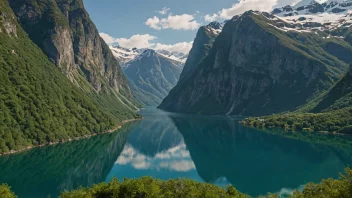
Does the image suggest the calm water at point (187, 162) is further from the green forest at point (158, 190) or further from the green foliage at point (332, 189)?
the green foliage at point (332, 189)

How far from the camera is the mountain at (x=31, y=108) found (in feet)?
438

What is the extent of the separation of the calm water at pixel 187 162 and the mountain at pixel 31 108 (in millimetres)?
8540

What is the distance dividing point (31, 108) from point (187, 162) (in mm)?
80569

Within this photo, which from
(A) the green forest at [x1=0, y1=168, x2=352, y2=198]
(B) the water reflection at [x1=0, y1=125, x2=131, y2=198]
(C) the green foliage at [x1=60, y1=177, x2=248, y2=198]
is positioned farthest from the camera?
(B) the water reflection at [x1=0, y1=125, x2=131, y2=198]

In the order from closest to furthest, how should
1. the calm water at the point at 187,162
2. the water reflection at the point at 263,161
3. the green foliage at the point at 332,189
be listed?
1. the green foliage at the point at 332,189
2. the calm water at the point at 187,162
3. the water reflection at the point at 263,161

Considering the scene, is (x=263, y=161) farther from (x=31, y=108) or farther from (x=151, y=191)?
(x=31, y=108)

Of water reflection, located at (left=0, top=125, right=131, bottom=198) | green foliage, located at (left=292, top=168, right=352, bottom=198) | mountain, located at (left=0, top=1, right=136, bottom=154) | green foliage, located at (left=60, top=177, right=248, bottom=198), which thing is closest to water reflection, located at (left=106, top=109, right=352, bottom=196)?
water reflection, located at (left=0, top=125, right=131, bottom=198)

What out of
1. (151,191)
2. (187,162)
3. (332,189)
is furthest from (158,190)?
(187,162)

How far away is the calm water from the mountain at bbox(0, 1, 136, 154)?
28.0ft

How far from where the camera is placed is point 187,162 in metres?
127

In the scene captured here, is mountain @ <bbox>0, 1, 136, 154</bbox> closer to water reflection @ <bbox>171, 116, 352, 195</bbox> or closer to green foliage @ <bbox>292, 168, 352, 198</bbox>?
water reflection @ <bbox>171, 116, 352, 195</bbox>

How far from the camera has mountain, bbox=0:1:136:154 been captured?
134 m

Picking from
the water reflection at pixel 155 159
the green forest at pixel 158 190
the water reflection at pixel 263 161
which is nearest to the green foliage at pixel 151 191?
the green forest at pixel 158 190

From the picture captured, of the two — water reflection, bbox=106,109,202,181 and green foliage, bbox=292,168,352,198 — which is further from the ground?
green foliage, bbox=292,168,352,198
